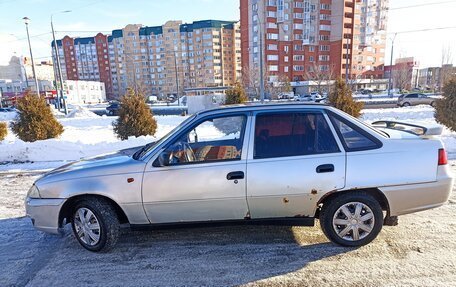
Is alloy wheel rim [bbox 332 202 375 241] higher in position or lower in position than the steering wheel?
lower

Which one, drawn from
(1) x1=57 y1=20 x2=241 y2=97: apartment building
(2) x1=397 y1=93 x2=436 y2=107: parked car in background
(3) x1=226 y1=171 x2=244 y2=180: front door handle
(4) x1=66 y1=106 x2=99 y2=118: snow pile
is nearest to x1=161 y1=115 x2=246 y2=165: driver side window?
(3) x1=226 y1=171 x2=244 y2=180: front door handle

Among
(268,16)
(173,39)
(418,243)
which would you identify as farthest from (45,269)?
(173,39)

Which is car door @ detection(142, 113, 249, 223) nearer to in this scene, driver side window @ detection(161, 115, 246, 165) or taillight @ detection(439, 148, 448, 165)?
driver side window @ detection(161, 115, 246, 165)

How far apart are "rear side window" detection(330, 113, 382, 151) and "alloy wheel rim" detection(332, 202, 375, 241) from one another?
0.63 meters

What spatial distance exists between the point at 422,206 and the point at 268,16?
68310 millimetres

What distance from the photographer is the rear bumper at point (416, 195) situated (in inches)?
119

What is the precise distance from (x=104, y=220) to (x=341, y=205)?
104 inches

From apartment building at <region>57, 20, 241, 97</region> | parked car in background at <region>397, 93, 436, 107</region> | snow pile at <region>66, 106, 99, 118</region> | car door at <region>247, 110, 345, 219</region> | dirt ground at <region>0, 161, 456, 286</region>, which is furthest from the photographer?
apartment building at <region>57, 20, 241, 97</region>

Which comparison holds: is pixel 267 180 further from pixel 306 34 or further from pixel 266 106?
pixel 306 34

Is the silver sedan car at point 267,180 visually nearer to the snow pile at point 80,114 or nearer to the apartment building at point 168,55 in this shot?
the snow pile at point 80,114

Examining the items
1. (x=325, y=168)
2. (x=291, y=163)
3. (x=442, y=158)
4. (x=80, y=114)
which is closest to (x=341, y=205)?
(x=325, y=168)

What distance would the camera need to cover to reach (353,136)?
3.12 meters

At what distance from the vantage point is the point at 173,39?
94.6m

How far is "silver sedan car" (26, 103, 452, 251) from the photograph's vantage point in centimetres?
298
